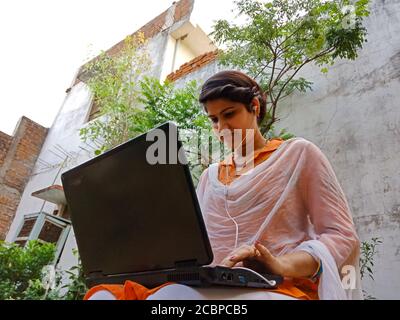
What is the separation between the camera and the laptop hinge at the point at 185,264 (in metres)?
0.66

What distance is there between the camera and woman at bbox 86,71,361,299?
0.74 m

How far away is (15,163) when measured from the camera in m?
7.17

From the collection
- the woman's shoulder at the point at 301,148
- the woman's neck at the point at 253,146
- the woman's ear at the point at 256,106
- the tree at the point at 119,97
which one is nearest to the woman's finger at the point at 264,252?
the woman's shoulder at the point at 301,148

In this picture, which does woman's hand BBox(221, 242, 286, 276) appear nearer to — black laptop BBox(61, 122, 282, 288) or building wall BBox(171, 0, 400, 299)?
black laptop BBox(61, 122, 282, 288)

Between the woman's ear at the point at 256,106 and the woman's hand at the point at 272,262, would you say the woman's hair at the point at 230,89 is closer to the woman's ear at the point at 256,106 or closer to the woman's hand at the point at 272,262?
the woman's ear at the point at 256,106

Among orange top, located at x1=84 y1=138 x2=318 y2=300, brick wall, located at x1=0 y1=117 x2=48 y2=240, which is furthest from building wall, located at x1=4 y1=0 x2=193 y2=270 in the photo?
orange top, located at x1=84 y1=138 x2=318 y2=300

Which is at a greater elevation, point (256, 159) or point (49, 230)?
point (49, 230)

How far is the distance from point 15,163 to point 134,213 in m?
7.52

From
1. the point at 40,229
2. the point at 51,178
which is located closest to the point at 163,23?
the point at 51,178

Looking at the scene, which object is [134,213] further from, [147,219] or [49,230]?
[49,230]

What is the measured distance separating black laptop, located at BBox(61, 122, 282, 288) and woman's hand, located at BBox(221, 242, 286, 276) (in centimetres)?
3

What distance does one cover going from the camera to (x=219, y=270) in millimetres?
609

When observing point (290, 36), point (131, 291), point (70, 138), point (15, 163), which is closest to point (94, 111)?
point (70, 138)
